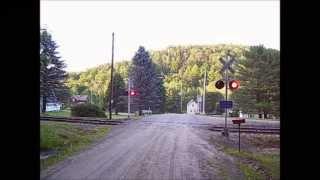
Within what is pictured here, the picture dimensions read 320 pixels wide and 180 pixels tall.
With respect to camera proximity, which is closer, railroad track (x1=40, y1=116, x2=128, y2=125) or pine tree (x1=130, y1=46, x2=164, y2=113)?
railroad track (x1=40, y1=116, x2=128, y2=125)

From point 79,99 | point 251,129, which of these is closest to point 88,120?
point 79,99

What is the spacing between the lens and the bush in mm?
5852

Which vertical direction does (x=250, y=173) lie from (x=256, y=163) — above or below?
below

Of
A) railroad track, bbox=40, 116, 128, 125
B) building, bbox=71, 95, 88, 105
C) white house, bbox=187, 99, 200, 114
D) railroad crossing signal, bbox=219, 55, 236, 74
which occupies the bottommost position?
railroad track, bbox=40, 116, 128, 125

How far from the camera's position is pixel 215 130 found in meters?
5.90

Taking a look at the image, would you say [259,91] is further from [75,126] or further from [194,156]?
[75,126]

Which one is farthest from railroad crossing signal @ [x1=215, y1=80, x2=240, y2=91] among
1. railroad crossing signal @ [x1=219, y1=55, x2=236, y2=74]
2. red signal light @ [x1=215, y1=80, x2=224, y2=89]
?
railroad crossing signal @ [x1=219, y1=55, x2=236, y2=74]

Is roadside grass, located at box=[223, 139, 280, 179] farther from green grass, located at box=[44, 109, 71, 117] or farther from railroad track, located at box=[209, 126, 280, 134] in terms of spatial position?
green grass, located at box=[44, 109, 71, 117]

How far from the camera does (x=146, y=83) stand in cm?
598

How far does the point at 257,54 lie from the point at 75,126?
271cm

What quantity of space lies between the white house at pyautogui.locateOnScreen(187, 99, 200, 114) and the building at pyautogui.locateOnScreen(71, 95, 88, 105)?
144cm

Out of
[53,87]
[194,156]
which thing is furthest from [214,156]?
[53,87]

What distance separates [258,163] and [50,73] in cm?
300

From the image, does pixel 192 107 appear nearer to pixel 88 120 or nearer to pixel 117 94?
pixel 117 94
